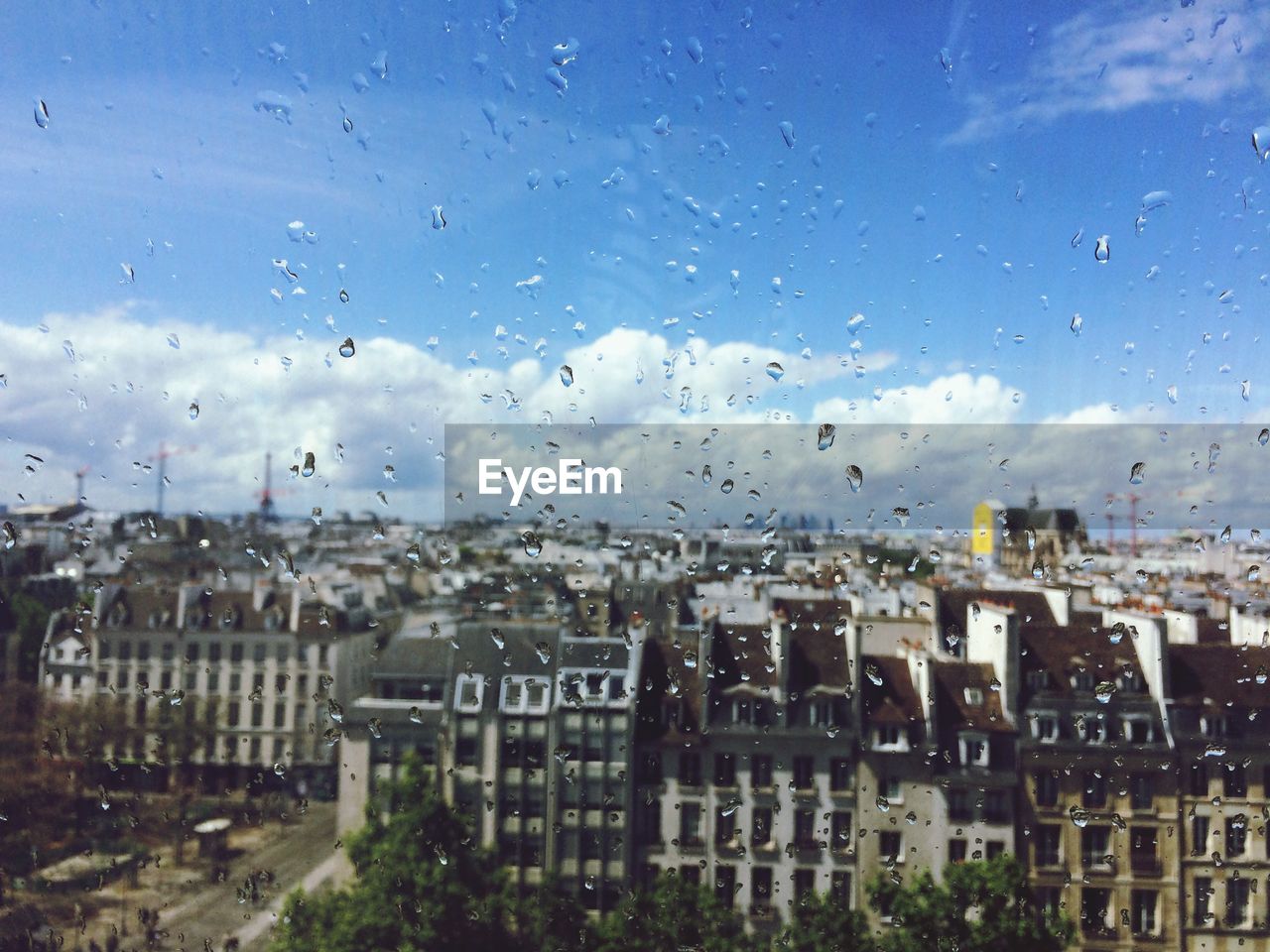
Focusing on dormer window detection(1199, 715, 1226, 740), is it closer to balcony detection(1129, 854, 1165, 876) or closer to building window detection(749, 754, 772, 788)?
balcony detection(1129, 854, 1165, 876)

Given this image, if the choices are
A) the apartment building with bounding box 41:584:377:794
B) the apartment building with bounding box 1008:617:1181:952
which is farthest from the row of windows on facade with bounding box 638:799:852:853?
the apartment building with bounding box 41:584:377:794

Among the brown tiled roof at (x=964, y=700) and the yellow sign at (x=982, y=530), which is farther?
the brown tiled roof at (x=964, y=700)

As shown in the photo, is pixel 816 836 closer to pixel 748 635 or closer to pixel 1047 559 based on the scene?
pixel 748 635

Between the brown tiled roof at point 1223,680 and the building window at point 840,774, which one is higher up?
the brown tiled roof at point 1223,680

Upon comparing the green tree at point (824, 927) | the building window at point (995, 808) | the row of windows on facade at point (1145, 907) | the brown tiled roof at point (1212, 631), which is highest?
the brown tiled roof at point (1212, 631)

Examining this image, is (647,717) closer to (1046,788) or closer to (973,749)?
(973,749)

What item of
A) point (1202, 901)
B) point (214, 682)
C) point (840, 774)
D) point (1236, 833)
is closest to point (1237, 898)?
point (1202, 901)

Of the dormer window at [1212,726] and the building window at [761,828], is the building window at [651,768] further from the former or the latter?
the dormer window at [1212,726]

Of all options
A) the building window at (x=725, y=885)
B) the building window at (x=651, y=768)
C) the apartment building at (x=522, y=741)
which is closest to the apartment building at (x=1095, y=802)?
the building window at (x=725, y=885)
